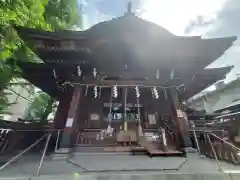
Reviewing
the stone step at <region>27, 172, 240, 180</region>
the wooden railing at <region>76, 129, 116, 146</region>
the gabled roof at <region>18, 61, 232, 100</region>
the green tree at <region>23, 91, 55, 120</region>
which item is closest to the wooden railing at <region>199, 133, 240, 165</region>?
the stone step at <region>27, 172, 240, 180</region>

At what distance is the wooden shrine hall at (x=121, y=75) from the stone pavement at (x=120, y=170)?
106 centimetres

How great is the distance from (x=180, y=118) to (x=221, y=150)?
1509 mm

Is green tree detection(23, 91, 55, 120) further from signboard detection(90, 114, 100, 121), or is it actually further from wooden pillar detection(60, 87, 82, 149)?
wooden pillar detection(60, 87, 82, 149)

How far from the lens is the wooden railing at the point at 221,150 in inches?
218

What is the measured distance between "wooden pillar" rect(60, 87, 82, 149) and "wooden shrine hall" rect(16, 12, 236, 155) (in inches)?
1.1

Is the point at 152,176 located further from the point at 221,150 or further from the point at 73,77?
the point at 73,77

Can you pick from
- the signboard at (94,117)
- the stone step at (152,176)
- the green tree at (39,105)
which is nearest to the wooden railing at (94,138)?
the signboard at (94,117)

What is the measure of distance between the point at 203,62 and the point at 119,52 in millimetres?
3031

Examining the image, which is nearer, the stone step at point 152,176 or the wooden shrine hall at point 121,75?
the stone step at point 152,176

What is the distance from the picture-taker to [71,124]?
255 inches

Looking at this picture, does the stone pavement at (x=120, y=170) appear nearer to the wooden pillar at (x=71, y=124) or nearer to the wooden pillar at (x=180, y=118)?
the wooden pillar at (x=71, y=124)

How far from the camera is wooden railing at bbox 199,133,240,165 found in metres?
5.55

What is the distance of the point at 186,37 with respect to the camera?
700 centimetres

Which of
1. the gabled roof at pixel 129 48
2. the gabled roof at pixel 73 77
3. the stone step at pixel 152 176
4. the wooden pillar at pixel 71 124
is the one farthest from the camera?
the gabled roof at pixel 73 77
